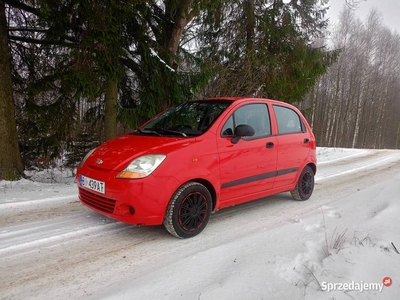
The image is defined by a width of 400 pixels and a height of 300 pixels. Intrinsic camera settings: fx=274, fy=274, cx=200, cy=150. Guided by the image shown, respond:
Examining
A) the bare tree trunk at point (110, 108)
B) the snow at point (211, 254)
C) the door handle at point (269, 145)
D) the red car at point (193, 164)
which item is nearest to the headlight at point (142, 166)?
the red car at point (193, 164)

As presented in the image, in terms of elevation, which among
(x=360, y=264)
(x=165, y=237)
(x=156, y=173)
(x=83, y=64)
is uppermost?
(x=83, y=64)

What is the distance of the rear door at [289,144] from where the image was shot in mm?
4430

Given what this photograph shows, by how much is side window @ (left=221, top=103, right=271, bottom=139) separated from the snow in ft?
4.22

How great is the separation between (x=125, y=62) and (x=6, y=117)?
3.00 meters

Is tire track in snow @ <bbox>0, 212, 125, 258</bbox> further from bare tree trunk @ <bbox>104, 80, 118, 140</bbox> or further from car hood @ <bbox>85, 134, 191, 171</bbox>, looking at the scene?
bare tree trunk @ <bbox>104, 80, 118, 140</bbox>

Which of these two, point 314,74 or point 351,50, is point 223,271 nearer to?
point 314,74

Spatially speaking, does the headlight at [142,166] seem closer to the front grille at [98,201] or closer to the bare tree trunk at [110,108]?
the front grille at [98,201]

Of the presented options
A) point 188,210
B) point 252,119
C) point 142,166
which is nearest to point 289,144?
point 252,119

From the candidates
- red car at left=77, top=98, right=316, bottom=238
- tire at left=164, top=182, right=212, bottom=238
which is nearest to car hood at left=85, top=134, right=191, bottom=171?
red car at left=77, top=98, right=316, bottom=238

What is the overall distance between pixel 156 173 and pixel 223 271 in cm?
120

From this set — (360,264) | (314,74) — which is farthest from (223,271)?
(314,74)

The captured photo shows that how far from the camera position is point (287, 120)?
4723mm

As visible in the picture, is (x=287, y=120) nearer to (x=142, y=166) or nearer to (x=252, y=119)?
(x=252, y=119)

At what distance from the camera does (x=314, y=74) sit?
10500mm
